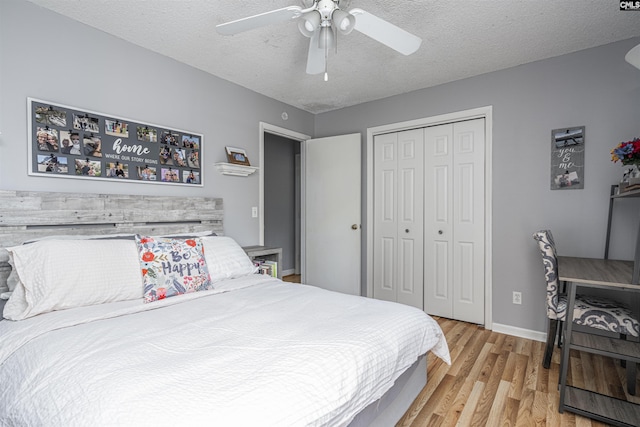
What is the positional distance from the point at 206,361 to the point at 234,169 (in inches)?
88.0

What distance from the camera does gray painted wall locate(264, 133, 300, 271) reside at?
5.11 meters

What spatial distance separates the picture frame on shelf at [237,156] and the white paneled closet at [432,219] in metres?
1.50

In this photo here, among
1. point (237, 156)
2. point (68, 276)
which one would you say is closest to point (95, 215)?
point (68, 276)

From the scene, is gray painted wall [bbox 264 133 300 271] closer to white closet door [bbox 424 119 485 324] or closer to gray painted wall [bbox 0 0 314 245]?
gray painted wall [bbox 0 0 314 245]

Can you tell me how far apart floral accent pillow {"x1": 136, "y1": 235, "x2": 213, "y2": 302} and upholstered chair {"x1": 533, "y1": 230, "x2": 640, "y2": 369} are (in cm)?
220

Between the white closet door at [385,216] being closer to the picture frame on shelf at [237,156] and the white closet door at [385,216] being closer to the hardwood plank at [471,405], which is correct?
the picture frame on shelf at [237,156]

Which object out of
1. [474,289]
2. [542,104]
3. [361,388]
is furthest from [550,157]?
[361,388]

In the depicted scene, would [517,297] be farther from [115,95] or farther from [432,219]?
[115,95]

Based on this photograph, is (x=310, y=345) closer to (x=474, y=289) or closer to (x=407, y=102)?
(x=474, y=289)

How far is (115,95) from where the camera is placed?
235 cm

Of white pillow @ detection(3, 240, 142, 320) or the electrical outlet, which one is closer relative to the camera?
white pillow @ detection(3, 240, 142, 320)

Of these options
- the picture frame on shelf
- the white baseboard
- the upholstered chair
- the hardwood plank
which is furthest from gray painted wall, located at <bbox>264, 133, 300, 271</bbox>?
the upholstered chair

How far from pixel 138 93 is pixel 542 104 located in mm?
3305

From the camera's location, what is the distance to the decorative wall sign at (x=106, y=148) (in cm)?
202
